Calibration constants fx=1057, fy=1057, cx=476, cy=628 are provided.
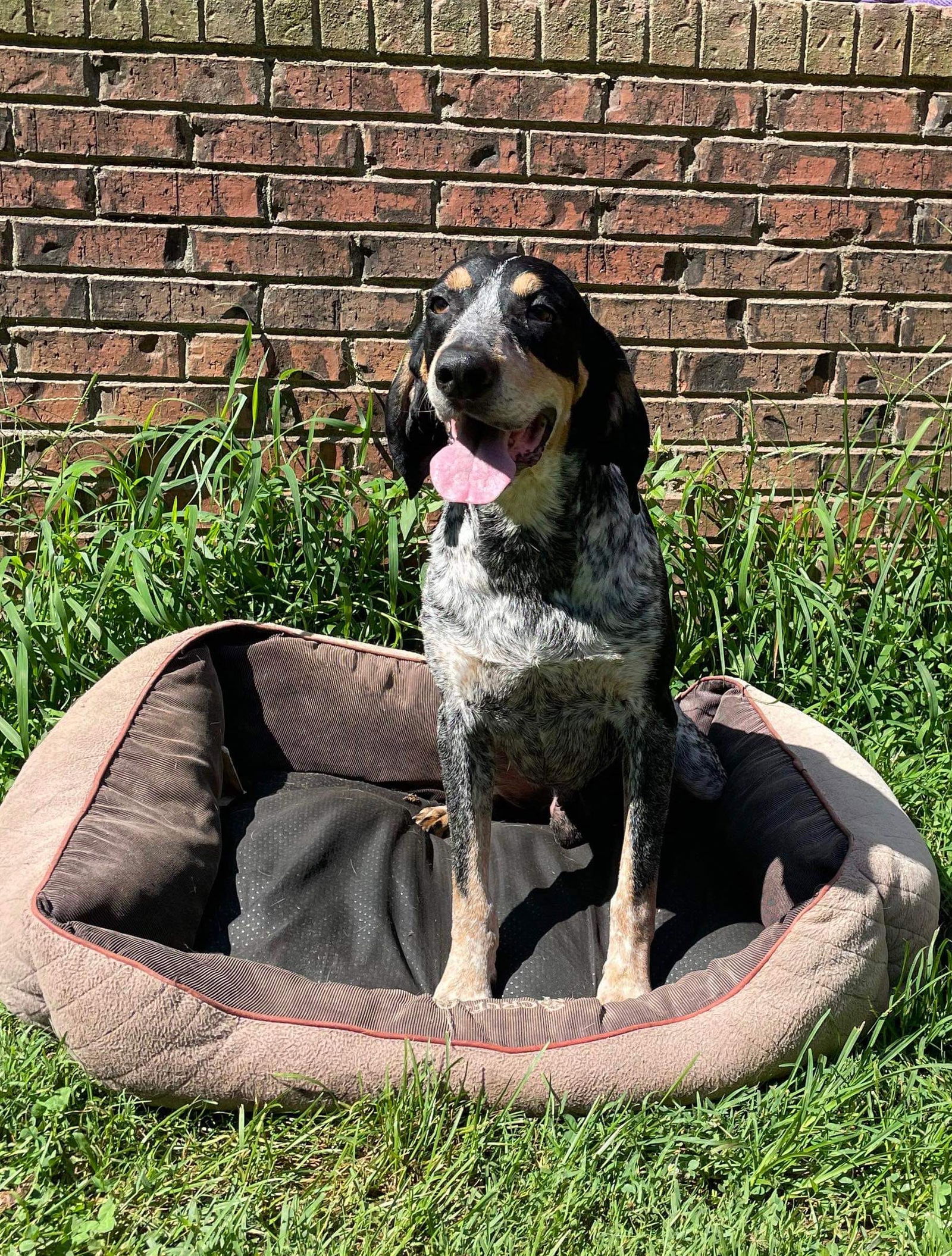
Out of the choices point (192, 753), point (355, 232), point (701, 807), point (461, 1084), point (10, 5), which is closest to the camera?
point (461, 1084)

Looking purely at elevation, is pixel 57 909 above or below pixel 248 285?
below

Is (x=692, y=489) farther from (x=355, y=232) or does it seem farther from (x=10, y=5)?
(x=10, y=5)

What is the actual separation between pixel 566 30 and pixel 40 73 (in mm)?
1726

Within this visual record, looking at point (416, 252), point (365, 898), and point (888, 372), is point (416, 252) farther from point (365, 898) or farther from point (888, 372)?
point (365, 898)

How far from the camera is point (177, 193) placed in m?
3.54

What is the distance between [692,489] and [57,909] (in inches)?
96.4

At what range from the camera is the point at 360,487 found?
3564 mm

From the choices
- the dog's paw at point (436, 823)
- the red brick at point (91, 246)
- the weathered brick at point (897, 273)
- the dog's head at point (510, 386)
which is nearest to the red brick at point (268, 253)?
the red brick at point (91, 246)

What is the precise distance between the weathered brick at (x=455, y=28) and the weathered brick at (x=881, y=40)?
1.29 meters

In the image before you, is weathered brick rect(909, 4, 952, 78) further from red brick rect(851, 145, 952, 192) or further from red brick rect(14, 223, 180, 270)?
red brick rect(14, 223, 180, 270)

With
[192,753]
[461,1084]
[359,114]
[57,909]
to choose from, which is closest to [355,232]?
[359,114]

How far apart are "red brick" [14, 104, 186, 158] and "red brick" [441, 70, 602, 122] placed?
0.92 meters

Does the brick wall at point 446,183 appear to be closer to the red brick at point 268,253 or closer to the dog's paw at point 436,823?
the red brick at point 268,253

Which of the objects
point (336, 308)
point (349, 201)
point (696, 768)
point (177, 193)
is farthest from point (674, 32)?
point (696, 768)
